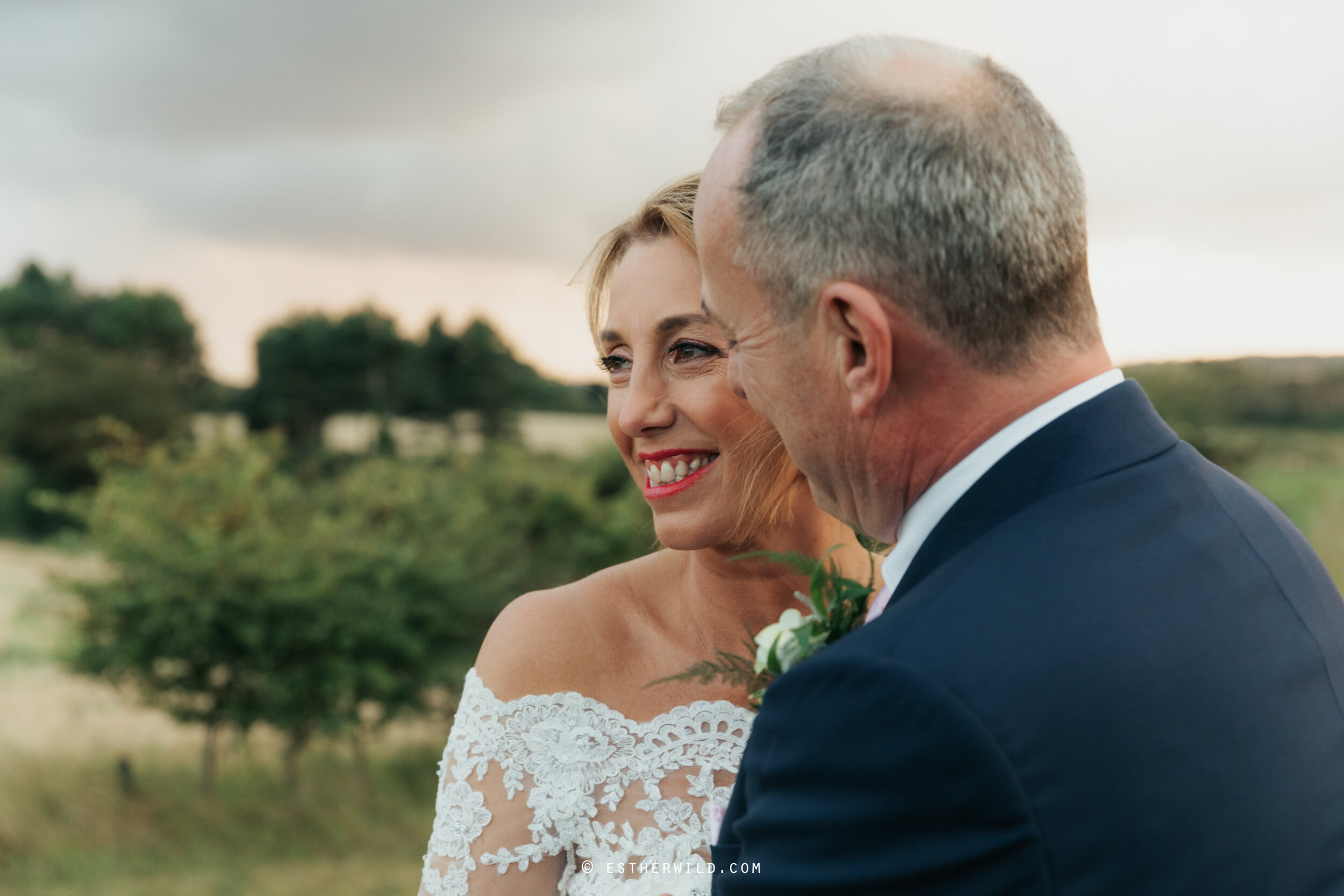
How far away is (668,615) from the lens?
2.94 m

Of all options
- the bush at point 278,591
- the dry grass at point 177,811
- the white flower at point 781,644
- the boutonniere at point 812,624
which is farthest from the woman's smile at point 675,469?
the dry grass at point 177,811

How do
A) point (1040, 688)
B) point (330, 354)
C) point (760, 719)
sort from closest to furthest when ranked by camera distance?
point (1040, 688), point (760, 719), point (330, 354)

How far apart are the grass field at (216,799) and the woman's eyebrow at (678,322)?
7.81m

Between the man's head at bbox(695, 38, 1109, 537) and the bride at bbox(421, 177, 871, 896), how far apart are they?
949 mm

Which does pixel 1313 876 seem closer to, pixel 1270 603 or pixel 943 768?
pixel 1270 603

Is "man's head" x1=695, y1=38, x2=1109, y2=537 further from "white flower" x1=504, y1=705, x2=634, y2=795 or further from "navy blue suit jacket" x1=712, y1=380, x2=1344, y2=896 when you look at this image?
"white flower" x1=504, y1=705, x2=634, y2=795

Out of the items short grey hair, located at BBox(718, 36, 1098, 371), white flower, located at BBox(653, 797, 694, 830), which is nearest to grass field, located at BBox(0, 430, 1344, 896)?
white flower, located at BBox(653, 797, 694, 830)

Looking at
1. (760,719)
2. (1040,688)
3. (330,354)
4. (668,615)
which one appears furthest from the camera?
(330,354)

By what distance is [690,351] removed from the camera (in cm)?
268

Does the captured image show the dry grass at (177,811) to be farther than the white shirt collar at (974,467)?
Yes

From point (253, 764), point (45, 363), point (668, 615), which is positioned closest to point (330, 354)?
point (45, 363)

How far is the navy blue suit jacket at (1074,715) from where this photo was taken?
4.28 feet

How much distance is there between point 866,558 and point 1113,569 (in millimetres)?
1652

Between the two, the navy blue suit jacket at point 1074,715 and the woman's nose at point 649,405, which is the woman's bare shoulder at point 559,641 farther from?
the navy blue suit jacket at point 1074,715
